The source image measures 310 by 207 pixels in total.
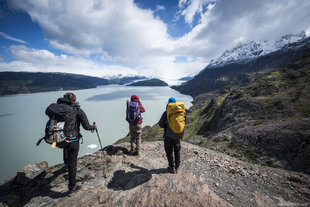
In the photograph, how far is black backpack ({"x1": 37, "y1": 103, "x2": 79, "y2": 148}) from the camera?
4.45m

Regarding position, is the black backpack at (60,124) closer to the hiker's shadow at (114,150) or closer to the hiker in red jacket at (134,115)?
the hiker in red jacket at (134,115)

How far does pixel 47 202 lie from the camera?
189 inches

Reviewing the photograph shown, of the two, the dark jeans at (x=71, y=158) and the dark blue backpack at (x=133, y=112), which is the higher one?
the dark blue backpack at (x=133, y=112)

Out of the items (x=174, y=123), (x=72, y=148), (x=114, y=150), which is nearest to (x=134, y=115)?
(x=174, y=123)

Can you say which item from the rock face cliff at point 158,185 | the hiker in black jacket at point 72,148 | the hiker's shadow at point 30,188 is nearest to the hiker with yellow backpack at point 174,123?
the rock face cliff at point 158,185

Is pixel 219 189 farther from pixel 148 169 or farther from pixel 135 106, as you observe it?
pixel 135 106

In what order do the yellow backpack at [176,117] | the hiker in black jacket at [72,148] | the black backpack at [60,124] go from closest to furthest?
1. the black backpack at [60,124]
2. the hiker in black jacket at [72,148]
3. the yellow backpack at [176,117]

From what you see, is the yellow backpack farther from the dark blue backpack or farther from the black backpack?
the black backpack

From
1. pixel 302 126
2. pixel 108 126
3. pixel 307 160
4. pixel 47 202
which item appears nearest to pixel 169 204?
pixel 47 202

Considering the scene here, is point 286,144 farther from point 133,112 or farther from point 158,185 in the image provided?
point 133,112

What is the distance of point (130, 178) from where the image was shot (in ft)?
19.8

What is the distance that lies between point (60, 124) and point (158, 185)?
448 cm

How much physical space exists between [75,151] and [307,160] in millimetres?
12817

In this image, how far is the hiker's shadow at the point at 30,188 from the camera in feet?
17.6
